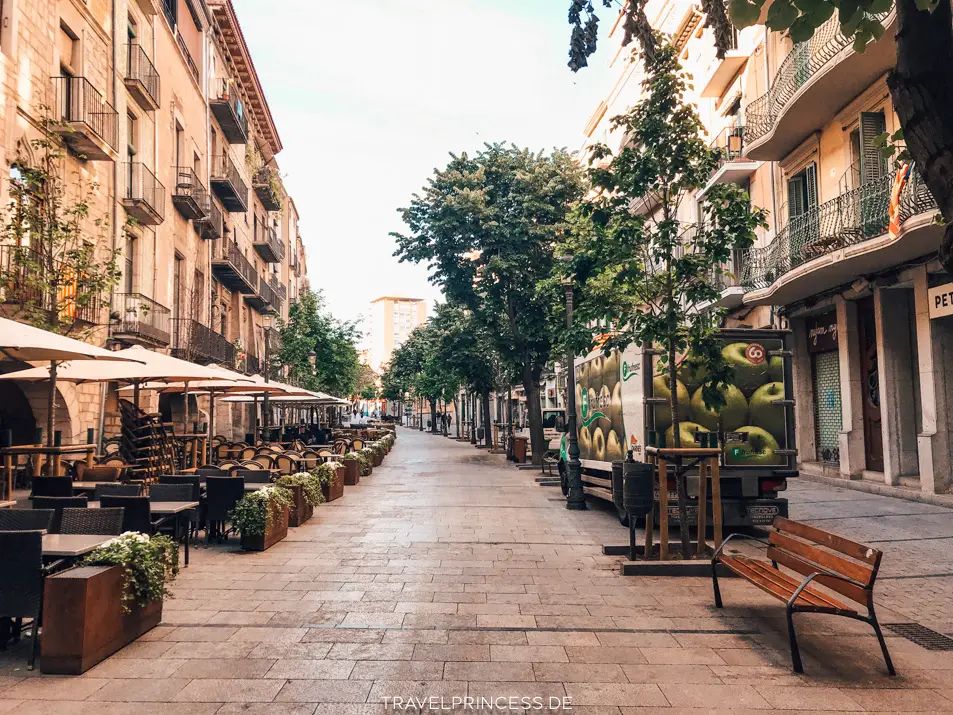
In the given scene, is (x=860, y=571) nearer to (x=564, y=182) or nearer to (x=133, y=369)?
(x=133, y=369)

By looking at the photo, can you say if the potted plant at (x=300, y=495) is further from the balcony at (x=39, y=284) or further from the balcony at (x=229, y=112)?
the balcony at (x=229, y=112)

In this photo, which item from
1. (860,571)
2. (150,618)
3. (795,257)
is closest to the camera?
(860,571)

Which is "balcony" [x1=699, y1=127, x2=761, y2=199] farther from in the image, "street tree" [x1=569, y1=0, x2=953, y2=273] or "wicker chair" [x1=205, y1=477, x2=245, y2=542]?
"street tree" [x1=569, y1=0, x2=953, y2=273]

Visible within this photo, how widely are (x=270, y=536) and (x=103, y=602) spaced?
169 inches

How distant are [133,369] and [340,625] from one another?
8.12 meters

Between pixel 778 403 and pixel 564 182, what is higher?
pixel 564 182

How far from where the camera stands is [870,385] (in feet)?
56.5

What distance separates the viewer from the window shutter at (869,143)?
15.9 meters

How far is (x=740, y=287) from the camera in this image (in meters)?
21.0

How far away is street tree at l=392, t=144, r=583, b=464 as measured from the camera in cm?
2477

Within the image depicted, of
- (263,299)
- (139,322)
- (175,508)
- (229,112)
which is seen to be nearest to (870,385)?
(175,508)

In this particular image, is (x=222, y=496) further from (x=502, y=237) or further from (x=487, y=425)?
(x=487, y=425)

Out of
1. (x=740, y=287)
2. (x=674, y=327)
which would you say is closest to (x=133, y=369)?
(x=674, y=327)

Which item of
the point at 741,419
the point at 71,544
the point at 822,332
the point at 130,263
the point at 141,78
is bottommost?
the point at 71,544
